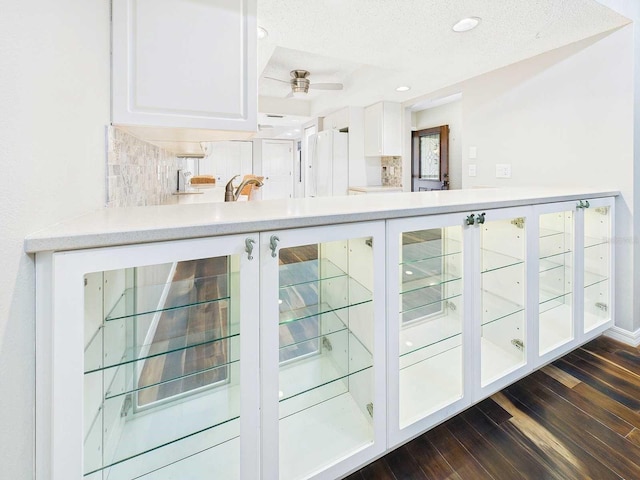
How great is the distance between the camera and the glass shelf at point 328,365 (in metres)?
1.19

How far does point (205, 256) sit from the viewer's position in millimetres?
893

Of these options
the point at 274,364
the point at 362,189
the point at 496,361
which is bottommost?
the point at 496,361

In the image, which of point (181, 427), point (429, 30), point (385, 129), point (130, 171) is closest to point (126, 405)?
point (181, 427)

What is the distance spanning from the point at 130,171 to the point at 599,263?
114 inches

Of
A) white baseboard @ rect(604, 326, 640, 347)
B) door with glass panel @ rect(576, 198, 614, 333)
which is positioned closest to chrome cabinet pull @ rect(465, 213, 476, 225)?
door with glass panel @ rect(576, 198, 614, 333)

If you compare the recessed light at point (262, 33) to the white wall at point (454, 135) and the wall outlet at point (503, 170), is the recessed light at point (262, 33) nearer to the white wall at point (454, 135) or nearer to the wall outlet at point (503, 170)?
the wall outlet at point (503, 170)

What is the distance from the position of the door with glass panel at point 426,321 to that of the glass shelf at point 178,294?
0.58 meters

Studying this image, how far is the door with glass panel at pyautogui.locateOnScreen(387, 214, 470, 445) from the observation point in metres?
1.20

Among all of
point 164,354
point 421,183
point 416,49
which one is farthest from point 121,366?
point 421,183

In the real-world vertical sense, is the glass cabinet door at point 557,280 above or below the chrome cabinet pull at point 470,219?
below

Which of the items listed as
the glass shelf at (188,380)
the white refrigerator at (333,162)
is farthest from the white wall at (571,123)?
the glass shelf at (188,380)

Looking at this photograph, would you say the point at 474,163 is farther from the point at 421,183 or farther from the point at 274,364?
the point at 274,364

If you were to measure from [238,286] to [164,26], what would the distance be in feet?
3.52

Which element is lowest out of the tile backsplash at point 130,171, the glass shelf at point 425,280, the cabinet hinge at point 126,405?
the cabinet hinge at point 126,405
